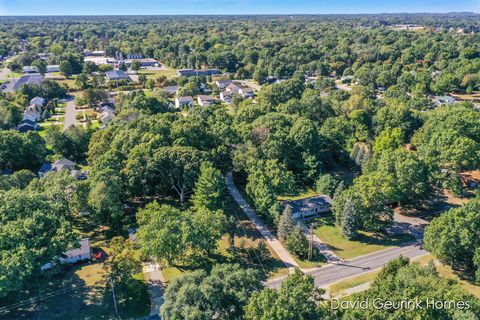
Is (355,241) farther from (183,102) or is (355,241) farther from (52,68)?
(52,68)

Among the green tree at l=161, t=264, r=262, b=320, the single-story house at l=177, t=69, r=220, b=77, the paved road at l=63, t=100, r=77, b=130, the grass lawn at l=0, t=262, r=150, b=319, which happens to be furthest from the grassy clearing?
→ the single-story house at l=177, t=69, r=220, b=77

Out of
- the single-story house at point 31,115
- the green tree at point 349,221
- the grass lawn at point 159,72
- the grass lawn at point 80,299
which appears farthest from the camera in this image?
the grass lawn at point 159,72

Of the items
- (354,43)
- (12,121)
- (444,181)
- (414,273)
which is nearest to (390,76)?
(444,181)

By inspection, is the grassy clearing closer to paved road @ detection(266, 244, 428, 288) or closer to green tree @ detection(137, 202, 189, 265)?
paved road @ detection(266, 244, 428, 288)

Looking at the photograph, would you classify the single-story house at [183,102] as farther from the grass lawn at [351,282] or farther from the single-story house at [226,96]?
the grass lawn at [351,282]

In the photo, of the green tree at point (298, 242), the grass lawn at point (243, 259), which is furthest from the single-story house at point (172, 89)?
the green tree at point (298, 242)

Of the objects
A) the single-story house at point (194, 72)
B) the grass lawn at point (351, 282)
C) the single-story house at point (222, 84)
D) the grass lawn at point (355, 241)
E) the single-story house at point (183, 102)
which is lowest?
the grass lawn at point (351, 282)

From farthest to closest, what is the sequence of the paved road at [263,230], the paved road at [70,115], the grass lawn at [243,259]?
the paved road at [70,115], the paved road at [263,230], the grass lawn at [243,259]
